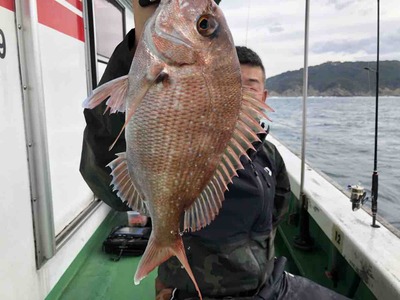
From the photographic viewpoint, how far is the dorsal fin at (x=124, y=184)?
1.03 meters

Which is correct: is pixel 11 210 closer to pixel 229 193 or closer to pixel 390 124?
pixel 229 193

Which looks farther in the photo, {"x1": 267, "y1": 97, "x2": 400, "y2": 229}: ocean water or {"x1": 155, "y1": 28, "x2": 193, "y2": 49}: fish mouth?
{"x1": 267, "y1": 97, "x2": 400, "y2": 229}: ocean water

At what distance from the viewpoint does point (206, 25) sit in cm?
90

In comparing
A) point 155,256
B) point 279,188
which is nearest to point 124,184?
point 155,256

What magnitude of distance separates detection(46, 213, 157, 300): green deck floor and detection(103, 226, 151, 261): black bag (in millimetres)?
57

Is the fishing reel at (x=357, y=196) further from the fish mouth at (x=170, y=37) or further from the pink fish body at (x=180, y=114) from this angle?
the fish mouth at (x=170, y=37)

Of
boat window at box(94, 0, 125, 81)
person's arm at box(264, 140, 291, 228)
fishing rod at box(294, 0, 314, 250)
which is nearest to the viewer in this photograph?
person's arm at box(264, 140, 291, 228)

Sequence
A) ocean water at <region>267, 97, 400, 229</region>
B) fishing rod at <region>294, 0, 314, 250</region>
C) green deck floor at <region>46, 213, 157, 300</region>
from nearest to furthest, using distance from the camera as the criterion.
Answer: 1. green deck floor at <region>46, 213, 157, 300</region>
2. fishing rod at <region>294, 0, 314, 250</region>
3. ocean water at <region>267, 97, 400, 229</region>

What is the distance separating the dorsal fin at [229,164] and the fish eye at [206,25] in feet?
0.61

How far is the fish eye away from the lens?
900 mm

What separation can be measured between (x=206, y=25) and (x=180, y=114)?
231 mm

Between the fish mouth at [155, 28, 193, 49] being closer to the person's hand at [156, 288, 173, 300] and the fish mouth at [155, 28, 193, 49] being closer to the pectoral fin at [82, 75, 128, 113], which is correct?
the pectoral fin at [82, 75, 128, 113]

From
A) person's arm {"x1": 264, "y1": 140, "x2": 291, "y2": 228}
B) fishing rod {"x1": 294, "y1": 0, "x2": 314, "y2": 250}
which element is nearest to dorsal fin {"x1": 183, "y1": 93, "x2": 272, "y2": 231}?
person's arm {"x1": 264, "y1": 140, "x2": 291, "y2": 228}

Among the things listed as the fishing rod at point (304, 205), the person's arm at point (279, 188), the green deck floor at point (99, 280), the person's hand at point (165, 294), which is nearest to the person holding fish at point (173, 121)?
the person's hand at point (165, 294)
